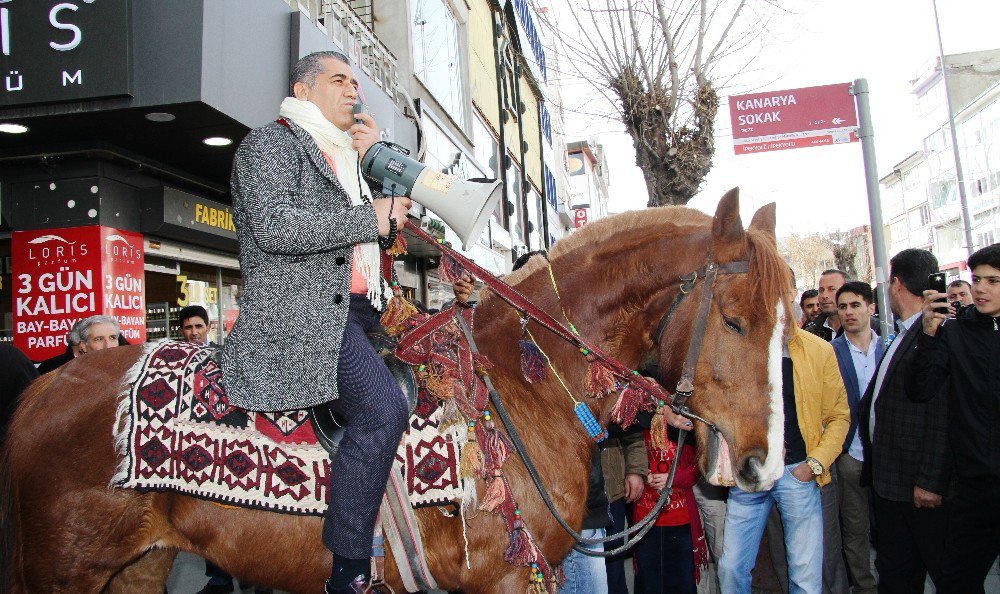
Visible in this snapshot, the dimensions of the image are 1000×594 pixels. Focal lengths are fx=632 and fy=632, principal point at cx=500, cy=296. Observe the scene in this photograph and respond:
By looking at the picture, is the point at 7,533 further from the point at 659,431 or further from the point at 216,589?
the point at 216,589

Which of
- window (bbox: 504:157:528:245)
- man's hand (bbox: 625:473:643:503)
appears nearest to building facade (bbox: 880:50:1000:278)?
window (bbox: 504:157:528:245)

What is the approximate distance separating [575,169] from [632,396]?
5595 centimetres

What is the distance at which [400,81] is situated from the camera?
12984mm

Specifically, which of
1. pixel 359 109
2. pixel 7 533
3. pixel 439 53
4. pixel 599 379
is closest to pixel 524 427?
pixel 599 379

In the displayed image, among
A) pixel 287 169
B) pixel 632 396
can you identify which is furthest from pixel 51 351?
pixel 632 396

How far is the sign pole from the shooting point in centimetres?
618

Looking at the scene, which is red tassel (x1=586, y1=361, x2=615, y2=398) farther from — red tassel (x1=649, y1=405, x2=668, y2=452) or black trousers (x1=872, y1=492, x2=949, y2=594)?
black trousers (x1=872, y1=492, x2=949, y2=594)

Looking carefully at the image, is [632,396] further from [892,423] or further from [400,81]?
[400,81]

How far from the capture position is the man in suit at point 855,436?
493 cm

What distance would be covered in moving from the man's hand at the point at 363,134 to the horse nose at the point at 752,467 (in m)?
1.88

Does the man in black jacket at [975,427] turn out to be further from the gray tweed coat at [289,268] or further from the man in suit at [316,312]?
the gray tweed coat at [289,268]

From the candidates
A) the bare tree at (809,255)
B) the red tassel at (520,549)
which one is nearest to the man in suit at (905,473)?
the red tassel at (520,549)

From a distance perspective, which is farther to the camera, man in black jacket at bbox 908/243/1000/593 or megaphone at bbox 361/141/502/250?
man in black jacket at bbox 908/243/1000/593

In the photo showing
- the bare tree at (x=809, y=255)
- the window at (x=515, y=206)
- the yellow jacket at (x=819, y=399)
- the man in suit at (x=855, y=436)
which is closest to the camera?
the yellow jacket at (x=819, y=399)
